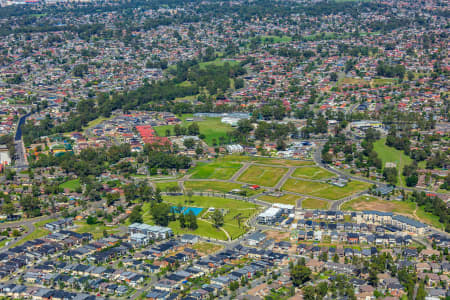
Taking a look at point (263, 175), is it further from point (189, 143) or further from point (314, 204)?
point (189, 143)

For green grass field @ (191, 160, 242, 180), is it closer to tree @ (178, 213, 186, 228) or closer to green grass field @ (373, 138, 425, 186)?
tree @ (178, 213, 186, 228)

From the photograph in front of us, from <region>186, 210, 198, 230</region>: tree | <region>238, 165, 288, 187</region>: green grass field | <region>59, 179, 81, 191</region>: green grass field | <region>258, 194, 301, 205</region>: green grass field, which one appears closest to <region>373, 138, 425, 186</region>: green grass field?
<region>238, 165, 288, 187</region>: green grass field

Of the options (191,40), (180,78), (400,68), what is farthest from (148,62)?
(400,68)

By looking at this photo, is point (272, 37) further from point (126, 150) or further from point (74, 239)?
point (74, 239)

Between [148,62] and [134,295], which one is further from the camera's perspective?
[148,62]

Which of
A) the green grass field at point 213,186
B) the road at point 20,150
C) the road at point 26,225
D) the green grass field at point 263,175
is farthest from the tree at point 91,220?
the road at point 20,150

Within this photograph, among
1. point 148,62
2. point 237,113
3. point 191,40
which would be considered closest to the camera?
point 237,113
